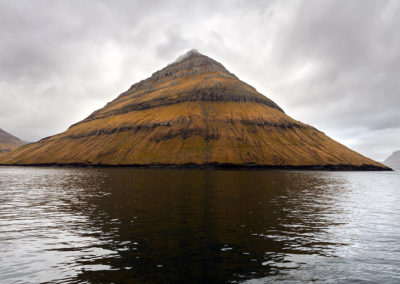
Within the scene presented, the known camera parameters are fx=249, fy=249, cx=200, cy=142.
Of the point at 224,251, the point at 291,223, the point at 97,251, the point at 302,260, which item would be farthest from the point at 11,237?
the point at 291,223

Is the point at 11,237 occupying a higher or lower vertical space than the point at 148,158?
lower

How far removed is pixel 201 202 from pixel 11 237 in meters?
24.5

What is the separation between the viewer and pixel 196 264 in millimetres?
16625

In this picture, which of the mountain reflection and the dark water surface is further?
the mountain reflection

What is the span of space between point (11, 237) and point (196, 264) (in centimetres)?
1773

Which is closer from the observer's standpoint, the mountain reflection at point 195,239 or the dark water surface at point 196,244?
the dark water surface at point 196,244

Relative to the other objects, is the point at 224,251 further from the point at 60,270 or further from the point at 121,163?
the point at 121,163

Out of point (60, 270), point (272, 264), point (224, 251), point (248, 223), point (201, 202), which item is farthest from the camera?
point (201, 202)

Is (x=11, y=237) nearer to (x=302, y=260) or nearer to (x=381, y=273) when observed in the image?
(x=302, y=260)

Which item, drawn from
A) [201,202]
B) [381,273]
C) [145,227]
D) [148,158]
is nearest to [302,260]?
[381,273]

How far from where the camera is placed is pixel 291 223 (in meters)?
28.2

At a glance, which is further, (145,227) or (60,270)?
(145,227)

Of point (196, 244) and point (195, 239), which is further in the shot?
point (195, 239)

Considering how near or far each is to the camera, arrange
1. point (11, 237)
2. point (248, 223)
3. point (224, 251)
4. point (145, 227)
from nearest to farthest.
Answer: point (224, 251), point (11, 237), point (145, 227), point (248, 223)
